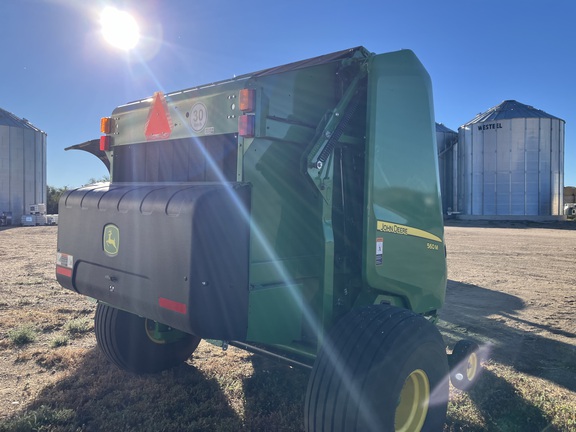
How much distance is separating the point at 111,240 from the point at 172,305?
0.73 meters

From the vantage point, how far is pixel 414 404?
3057 millimetres

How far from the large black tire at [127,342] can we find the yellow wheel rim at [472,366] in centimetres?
268

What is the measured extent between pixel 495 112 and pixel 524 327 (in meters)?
31.2

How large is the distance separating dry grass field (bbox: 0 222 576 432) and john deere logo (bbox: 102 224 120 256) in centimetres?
127

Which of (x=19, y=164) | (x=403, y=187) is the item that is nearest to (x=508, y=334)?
(x=403, y=187)

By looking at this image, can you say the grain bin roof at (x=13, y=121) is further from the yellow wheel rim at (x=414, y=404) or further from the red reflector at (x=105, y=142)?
the yellow wheel rim at (x=414, y=404)

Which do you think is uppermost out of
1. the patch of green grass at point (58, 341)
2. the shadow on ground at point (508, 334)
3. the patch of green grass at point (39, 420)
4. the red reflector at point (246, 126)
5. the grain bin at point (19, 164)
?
the grain bin at point (19, 164)

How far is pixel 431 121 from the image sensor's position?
3.83 metres

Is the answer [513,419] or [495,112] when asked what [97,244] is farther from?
[495,112]

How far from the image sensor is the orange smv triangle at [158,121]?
3420mm

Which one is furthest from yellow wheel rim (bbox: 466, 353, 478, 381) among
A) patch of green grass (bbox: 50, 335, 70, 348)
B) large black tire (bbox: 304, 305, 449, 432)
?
patch of green grass (bbox: 50, 335, 70, 348)

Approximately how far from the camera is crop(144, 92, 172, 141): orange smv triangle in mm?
3420

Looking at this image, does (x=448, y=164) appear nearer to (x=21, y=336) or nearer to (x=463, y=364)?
(x=463, y=364)

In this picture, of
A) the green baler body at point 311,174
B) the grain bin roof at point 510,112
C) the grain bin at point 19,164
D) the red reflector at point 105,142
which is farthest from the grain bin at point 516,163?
the red reflector at point 105,142
